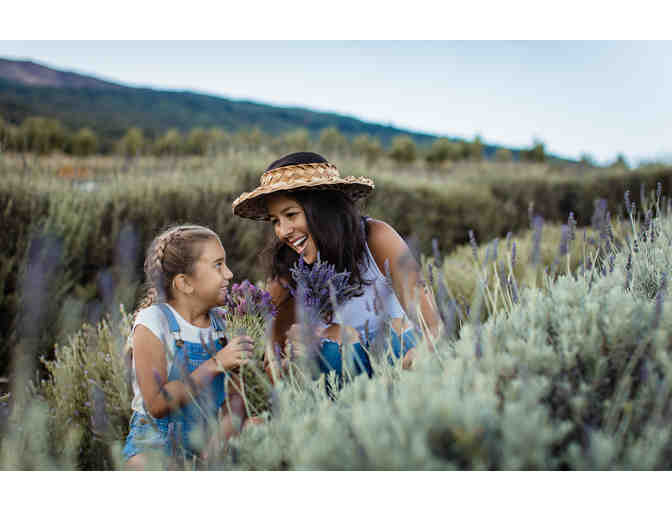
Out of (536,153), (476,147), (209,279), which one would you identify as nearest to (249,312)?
(209,279)

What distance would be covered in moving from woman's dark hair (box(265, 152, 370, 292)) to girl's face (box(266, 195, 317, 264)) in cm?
3

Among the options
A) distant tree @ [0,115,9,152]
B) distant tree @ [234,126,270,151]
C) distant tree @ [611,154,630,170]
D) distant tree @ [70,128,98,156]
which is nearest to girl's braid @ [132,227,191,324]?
distant tree @ [0,115,9,152]

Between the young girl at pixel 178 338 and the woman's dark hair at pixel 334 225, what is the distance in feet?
1.73

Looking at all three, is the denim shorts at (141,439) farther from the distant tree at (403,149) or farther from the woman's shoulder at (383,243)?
the distant tree at (403,149)

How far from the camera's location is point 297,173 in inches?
93.9

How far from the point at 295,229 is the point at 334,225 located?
0.69 ft

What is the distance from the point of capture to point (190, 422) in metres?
1.98

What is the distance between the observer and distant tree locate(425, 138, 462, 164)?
2205 centimetres

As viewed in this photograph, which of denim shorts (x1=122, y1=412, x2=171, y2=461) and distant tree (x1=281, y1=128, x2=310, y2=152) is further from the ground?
distant tree (x1=281, y1=128, x2=310, y2=152)

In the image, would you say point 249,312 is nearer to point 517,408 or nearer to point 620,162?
point 517,408

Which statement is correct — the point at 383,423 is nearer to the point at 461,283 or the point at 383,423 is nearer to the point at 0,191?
the point at 461,283

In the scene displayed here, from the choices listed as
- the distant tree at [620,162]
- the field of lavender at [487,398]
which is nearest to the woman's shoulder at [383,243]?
the field of lavender at [487,398]

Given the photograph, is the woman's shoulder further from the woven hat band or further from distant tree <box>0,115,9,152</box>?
distant tree <box>0,115,9,152</box>
